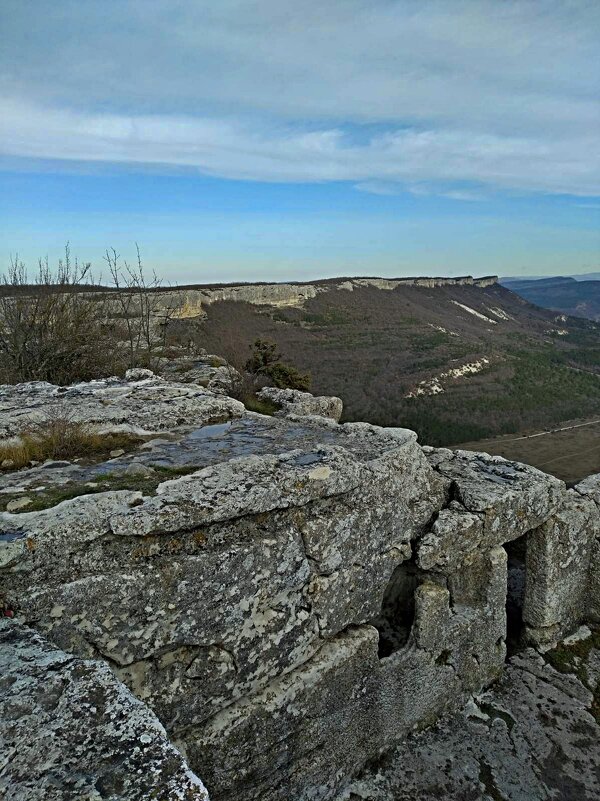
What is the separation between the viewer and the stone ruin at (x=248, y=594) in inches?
130

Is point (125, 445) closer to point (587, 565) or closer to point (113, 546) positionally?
point (113, 546)

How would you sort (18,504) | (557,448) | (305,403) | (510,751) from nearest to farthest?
1. (18,504)
2. (510,751)
3. (305,403)
4. (557,448)

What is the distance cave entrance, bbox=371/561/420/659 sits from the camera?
7555 millimetres

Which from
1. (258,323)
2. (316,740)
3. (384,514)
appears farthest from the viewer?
(258,323)

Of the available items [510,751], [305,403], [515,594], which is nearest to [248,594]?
[510,751]

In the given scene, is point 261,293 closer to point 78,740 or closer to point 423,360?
point 423,360

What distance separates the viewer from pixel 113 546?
4539 millimetres

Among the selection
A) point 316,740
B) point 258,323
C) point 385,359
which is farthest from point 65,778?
point 258,323

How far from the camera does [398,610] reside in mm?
8086

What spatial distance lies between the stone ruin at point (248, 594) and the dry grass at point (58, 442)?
233mm

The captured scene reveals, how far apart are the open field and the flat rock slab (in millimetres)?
19236

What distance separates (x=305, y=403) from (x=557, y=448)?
94.4 ft

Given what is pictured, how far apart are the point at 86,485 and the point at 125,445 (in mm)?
1486

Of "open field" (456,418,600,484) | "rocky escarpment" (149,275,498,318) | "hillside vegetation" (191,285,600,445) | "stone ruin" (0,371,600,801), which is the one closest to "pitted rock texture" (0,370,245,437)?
"stone ruin" (0,371,600,801)
